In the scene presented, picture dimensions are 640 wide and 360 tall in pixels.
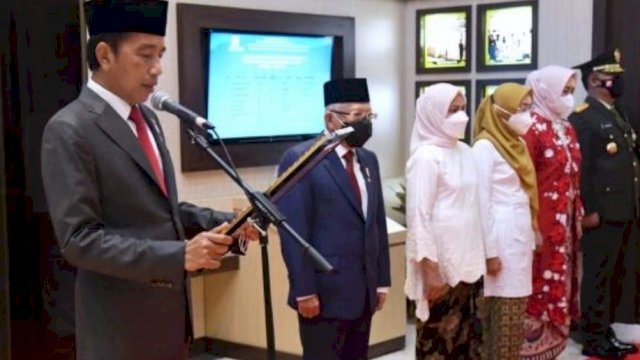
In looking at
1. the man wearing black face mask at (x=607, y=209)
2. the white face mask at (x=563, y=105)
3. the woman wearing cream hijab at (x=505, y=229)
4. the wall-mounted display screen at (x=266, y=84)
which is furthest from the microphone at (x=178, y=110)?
the man wearing black face mask at (x=607, y=209)

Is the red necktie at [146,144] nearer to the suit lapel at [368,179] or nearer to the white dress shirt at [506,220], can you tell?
the suit lapel at [368,179]

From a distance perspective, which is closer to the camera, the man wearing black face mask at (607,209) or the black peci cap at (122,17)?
the black peci cap at (122,17)

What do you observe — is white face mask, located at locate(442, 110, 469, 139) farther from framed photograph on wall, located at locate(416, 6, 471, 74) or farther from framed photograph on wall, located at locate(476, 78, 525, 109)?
framed photograph on wall, located at locate(416, 6, 471, 74)

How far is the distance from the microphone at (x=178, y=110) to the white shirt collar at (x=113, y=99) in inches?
2.8

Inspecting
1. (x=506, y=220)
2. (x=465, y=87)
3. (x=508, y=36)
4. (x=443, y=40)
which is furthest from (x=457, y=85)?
(x=506, y=220)

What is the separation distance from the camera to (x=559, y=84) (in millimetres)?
4273

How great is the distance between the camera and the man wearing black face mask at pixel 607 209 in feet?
15.1

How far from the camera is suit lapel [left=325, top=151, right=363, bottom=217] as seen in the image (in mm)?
2871

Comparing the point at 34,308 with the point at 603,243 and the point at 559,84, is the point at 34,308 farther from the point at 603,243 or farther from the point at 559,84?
the point at 603,243

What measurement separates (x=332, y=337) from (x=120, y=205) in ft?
4.06

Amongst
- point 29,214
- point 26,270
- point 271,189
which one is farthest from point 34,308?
point 271,189

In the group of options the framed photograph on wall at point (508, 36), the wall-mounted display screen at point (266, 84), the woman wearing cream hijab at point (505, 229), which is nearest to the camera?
the woman wearing cream hijab at point (505, 229)

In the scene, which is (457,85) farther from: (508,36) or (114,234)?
(114,234)

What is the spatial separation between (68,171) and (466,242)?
76.3 inches
